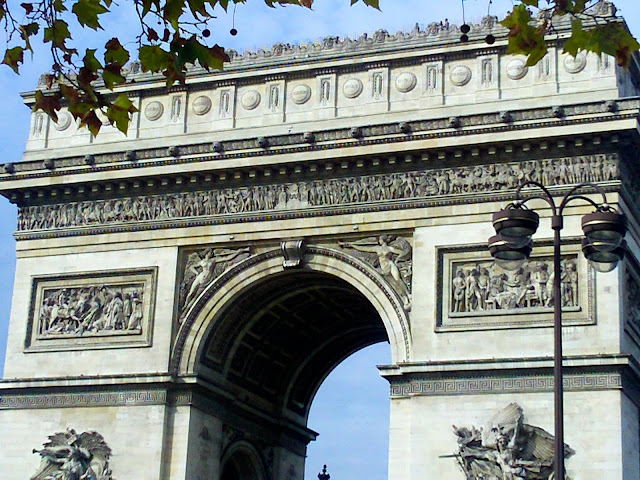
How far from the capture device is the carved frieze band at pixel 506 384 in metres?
25.5

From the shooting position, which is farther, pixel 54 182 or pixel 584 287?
A: pixel 54 182

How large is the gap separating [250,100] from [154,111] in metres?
2.44

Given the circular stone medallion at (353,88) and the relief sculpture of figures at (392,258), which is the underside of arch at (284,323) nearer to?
the relief sculpture of figures at (392,258)

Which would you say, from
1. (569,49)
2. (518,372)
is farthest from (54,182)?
(569,49)

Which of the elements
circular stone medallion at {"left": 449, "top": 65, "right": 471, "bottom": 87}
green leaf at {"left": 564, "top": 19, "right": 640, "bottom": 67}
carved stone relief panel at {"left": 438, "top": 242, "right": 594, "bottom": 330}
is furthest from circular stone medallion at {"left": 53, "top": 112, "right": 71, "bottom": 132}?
green leaf at {"left": 564, "top": 19, "right": 640, "bottom": 67}

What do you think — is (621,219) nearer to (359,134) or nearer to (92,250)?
(359,134)

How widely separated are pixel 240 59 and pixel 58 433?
9.42 metres

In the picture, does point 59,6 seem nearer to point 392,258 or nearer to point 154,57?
point 154,57

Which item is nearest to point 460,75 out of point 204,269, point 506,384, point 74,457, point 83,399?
point 506,384

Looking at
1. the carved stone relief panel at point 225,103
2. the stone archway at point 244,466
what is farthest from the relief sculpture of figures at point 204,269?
the stone archway at point 244,466

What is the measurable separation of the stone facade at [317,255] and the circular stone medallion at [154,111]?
3cm

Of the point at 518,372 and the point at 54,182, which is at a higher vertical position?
the point at 54,182

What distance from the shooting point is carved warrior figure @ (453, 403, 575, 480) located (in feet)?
82.7

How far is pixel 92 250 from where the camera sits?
100 ft
